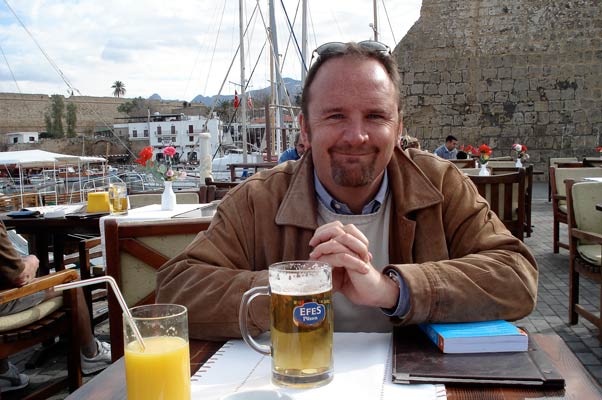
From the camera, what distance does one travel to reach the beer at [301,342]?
96cm

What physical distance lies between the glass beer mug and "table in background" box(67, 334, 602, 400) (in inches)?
7.6

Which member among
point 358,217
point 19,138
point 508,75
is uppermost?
point 508,75

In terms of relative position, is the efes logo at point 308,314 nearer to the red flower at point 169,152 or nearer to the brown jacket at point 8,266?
the brown jacket at point 8,266

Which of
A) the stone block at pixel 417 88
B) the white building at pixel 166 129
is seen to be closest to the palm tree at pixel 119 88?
the white building at pixel 166 129

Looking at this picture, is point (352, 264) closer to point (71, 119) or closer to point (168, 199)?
point (168, 199)

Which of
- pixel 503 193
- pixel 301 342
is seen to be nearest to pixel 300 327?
pixel 301 342

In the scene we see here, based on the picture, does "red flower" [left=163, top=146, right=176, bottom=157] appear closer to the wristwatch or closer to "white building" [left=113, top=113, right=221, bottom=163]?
the wristwatch

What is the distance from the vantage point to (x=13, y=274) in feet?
7.89

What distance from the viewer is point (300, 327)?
3.16 ft

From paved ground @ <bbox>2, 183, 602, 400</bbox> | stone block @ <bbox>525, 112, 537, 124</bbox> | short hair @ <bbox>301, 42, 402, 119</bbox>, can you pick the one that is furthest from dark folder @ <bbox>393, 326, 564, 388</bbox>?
stone block @ <bbox>525, 112, 537, 124</bbox>

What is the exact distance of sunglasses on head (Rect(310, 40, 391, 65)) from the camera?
5.29 feet

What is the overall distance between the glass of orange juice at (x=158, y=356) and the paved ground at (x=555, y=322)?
2.20 meters

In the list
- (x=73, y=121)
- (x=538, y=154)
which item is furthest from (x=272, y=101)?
(x=73, y=121)

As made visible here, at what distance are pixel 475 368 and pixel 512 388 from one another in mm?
74
